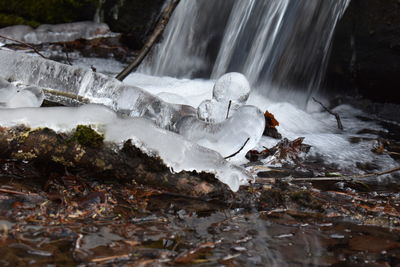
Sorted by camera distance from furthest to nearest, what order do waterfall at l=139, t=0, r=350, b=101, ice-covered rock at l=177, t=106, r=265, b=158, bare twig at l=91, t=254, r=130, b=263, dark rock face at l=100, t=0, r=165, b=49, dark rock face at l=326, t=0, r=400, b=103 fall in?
dark rock face at l=100, t=0, r=165, b=49 → waterfall at l=139, t=0, r=350, b=101 → dark rock face at l=326, t=0, r=400, b=103 → ice-covered rock at l=177, t=106, r=265, b=158 → bare twig at l=91, t=254, r=130, b=263

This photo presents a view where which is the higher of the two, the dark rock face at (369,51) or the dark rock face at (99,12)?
the dark rock face at (369,51)

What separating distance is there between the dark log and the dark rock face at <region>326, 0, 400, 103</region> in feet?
12.0

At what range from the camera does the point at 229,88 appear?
355cm

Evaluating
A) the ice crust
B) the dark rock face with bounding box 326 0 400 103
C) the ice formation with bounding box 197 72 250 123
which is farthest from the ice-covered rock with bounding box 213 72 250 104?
the dark rock face with bounding box 326 0 400 103

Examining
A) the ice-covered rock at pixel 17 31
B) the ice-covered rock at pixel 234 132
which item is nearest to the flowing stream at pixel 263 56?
the ice-covered rock at pixel 234 132

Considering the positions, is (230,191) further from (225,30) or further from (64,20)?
(64,20)

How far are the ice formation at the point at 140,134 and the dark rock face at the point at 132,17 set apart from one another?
16.9ft

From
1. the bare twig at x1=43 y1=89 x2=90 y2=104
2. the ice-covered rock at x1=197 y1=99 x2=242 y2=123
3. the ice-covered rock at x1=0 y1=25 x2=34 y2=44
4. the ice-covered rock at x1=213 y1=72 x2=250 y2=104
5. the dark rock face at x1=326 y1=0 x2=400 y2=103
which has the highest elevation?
the dark rock face at x1=326 y1=0 x2=400 y2=103

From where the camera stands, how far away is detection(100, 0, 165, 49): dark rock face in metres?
7.75

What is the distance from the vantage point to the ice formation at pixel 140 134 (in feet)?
8.68

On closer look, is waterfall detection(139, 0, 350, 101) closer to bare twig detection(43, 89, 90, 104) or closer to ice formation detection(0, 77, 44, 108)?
bare twig detection(43, 89, 90, 104)

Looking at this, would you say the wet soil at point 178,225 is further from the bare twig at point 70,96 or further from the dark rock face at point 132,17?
the dark rock face at point 132,17

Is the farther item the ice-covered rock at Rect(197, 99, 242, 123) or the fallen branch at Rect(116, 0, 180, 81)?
the fallen branch at Rect(116, 0, 180, 81)

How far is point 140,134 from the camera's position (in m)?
2.70
